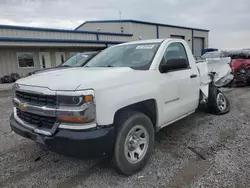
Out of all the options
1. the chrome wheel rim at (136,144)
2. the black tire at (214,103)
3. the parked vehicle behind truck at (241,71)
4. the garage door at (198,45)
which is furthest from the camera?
the garage door at (198,45)

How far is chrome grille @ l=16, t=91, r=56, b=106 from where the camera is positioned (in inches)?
103

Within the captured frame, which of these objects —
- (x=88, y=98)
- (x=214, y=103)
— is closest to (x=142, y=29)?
(x=214, y=103)

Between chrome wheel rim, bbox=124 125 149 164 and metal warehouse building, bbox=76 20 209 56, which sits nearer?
chrome wheel rim, bbox=124 125 149 164

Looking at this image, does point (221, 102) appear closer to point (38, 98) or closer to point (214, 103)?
point (214, 103)

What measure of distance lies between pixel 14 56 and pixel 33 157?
1673cm

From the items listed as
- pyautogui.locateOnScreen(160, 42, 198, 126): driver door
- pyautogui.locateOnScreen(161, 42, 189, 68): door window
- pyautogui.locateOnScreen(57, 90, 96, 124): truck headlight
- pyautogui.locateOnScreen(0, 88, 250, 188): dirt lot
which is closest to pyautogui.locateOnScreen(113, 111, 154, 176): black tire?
pyautogui.locateOnScreen(0, 88, 250, 188): dirt lot

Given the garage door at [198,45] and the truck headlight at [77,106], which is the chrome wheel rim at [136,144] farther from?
the garage door at [198,45]

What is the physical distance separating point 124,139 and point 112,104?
0.53 meters

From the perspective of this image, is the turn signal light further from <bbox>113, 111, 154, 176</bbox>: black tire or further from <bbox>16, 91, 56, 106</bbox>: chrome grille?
<bbox>113, 111, 154, 176</bbox>: black tire

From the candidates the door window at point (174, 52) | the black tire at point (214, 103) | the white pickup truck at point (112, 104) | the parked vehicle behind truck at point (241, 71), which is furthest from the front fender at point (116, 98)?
the parked vehicle behind truck at point (241, 71)

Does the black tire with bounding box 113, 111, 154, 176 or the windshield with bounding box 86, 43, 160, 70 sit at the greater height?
the windshield with bounding box 86, 43, 160, 70

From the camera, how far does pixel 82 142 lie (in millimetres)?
2482

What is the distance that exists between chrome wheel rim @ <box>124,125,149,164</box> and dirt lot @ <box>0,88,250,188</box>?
240 mm

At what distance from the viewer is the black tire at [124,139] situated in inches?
110
